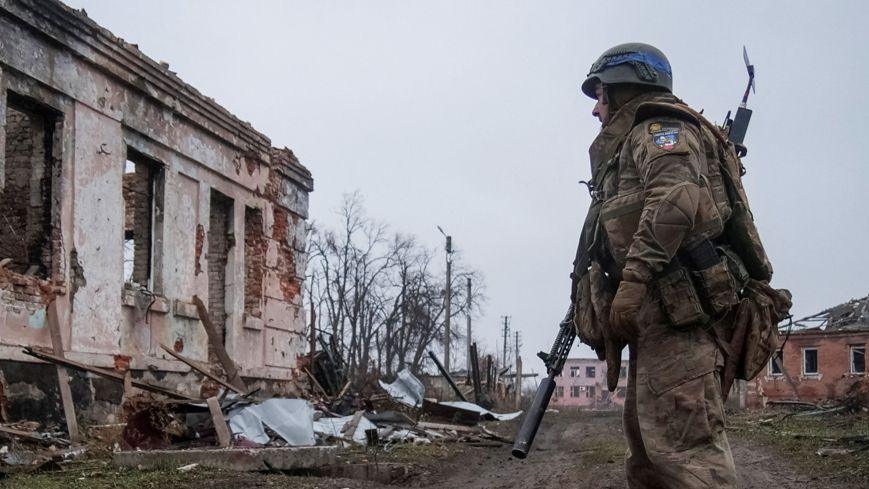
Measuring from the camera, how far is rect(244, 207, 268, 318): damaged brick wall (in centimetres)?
1553

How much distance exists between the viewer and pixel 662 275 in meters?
4.06

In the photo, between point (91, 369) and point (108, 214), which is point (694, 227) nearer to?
point (91, 369)

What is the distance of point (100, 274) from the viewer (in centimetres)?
1137

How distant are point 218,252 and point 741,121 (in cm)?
1114

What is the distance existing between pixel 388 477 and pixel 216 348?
16.7 ft

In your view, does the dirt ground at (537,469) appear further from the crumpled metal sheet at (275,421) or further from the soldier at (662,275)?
the soldier at (662,275)

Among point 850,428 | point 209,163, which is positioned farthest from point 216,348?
point 850,428

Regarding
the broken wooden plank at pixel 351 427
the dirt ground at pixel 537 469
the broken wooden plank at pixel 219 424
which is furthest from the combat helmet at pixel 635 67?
the broken wooden plank at pixel 351 427

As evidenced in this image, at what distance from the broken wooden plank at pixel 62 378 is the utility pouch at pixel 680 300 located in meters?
7.20

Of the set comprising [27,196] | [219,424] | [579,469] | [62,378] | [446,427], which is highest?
[27,196]

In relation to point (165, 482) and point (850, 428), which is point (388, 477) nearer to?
point (165, 482)

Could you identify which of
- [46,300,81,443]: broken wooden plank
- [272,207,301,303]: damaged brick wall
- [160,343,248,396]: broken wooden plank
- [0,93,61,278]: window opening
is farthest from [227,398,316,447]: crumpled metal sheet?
[272,207,301,303]: damaged brick wall

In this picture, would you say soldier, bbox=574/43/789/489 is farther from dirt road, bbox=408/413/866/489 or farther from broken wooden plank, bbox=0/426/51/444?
broken wooden plank, bbox=0/426/51/444

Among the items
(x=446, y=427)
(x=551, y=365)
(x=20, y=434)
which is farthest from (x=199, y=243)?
(x=551, y=365)
